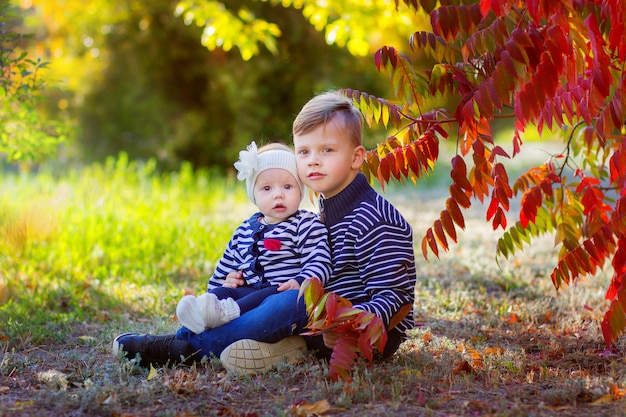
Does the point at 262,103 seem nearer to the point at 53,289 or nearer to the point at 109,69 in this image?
the point at 109,69

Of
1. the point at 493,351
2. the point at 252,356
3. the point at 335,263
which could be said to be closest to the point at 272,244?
the point at 335,263

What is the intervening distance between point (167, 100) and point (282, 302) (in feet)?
33.8

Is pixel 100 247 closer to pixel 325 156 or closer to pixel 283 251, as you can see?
pixel 283 251

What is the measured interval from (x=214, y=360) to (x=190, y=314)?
25cm

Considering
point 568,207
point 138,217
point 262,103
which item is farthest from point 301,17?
point 568,207

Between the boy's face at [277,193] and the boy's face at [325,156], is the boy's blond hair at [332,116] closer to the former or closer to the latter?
the boy's face at [325,156]

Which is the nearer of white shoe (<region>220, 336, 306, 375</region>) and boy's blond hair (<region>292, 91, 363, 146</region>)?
white shoe (<region>220, 336, 306, 375</region>)

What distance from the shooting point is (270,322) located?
10.8ft

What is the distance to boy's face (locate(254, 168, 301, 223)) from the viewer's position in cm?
360

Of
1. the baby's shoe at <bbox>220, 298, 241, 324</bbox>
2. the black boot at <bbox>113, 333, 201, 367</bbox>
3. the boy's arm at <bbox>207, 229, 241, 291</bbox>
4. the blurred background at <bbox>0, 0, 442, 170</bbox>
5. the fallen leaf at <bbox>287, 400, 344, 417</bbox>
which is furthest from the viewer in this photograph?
the blurred background at <bbox>0, 0, 442, 170</bbox>

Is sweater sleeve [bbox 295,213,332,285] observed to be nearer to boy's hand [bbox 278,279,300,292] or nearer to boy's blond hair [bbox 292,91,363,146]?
boy's hand [bbox 278,279,300,292]

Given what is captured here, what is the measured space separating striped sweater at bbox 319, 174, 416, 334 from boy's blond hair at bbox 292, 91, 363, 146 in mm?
238

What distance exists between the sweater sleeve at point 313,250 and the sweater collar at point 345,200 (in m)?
0.07

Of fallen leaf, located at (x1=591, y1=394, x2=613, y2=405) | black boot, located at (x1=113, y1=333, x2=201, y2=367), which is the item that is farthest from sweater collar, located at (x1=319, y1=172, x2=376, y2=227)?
fallen leaf, located at (x1=591, y1=394, x2=613, y2=405)
